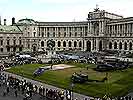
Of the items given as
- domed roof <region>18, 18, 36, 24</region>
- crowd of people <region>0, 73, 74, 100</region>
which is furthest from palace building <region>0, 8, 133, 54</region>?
crowd of people <region>0, 73, 74, 100</region>

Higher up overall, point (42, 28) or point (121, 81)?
point (42, 28)

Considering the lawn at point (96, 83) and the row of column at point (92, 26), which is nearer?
the lawn at point (96, 83)

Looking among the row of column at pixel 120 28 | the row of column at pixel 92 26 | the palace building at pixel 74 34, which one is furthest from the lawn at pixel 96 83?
the row of column at pixel 92 26

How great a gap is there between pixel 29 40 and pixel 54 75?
106 m

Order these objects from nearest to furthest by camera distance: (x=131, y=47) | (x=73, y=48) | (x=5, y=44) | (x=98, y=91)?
(x=98, y=91), (x=131, y=47), (x=5, y=44), (x=73, y=48)

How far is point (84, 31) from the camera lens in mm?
184250

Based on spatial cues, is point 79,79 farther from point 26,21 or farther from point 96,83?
point 26,21

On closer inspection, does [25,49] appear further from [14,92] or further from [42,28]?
[14,92]

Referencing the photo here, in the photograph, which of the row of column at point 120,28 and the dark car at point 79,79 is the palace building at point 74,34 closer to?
the row of column at point 120,28

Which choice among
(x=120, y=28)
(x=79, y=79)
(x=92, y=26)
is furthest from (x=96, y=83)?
(x=92, y=26)

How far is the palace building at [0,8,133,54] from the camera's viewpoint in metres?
164

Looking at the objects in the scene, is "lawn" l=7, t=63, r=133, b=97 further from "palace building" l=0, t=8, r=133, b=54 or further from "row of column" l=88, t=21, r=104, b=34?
"row of column" l=88, t=21, r=104, b=34

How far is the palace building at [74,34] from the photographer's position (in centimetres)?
16362

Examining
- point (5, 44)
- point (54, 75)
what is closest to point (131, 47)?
Answer: point (5, 44)
